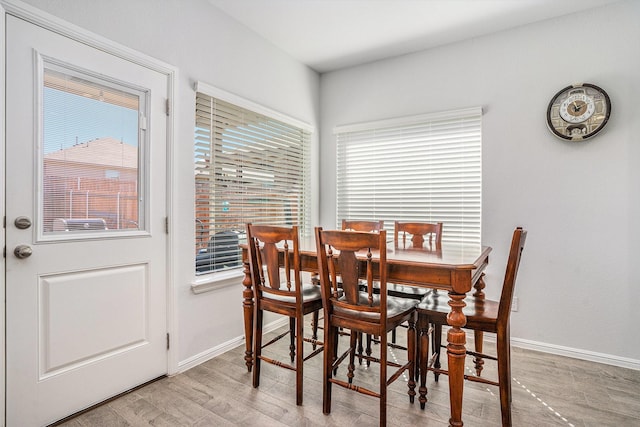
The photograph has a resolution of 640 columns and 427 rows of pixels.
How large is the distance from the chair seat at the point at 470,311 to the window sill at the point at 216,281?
4.95 ft

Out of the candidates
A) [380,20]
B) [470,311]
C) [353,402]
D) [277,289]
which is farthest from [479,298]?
[380,20]

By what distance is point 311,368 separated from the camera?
8.02 feet

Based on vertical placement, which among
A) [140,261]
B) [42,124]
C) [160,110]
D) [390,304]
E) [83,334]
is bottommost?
[83,334]

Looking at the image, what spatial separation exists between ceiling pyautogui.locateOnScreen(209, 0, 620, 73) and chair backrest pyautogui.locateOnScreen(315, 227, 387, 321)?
1.91m

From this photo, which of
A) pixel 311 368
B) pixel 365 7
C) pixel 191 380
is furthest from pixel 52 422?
pixel 365 7

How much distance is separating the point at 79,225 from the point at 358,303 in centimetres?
157

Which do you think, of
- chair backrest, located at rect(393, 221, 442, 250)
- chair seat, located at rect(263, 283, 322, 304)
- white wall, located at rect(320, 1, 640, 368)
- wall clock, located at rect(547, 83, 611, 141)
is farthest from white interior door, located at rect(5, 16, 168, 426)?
wall clock, located at rect(547, 83, 611, 141)

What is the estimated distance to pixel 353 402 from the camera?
202 centimetres

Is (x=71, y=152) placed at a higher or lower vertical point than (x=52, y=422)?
higher

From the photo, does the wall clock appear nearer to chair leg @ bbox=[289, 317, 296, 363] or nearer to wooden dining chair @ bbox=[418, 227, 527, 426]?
wooden dining chair @ bbox=[418, 227, 527, 426]

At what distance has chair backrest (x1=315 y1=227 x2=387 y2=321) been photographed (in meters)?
1.65

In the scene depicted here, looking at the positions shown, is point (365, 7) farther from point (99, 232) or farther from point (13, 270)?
point (13, 270)

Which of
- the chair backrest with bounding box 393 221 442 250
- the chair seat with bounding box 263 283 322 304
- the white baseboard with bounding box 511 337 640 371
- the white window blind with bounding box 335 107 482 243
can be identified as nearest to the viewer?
the chair seat with bounding box 263 283 322 304

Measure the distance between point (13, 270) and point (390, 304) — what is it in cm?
191
